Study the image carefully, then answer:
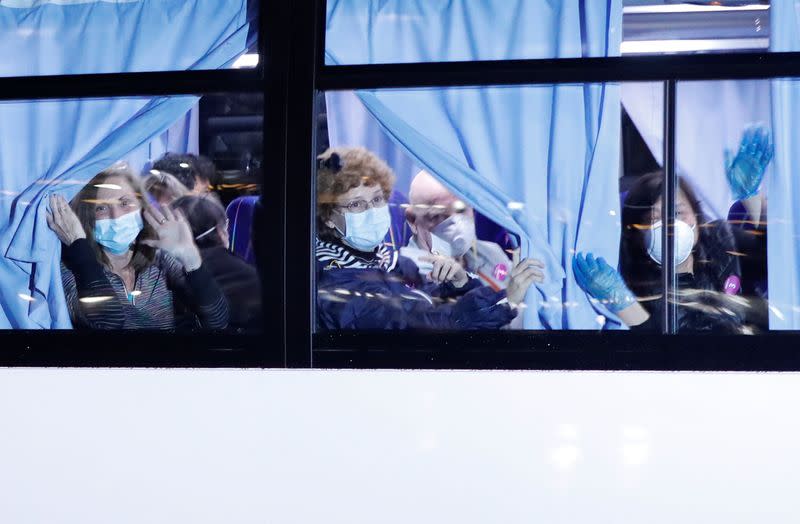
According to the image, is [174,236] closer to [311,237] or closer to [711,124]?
[311,237]

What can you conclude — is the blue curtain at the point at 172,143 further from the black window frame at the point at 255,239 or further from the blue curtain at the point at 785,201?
the blue curtain at the point at 785,201

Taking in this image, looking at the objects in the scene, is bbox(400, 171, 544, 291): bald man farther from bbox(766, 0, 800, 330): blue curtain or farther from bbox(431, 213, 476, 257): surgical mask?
bbox(766, 0, 800, 330): blue curtain

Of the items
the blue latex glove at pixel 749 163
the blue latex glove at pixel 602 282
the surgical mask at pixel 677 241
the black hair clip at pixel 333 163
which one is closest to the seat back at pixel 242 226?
the black hair clip at pixel 333 163

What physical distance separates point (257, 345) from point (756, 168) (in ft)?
5.20

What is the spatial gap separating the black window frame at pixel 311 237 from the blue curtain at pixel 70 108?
0.05m

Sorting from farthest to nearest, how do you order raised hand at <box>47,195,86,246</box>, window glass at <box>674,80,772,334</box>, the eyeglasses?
raised hand at <box>47,195,86,246</box> < the eyeglasses < window glass at <box>674,80,772,334</box>

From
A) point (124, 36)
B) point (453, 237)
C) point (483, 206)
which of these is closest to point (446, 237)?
point (453, 237)

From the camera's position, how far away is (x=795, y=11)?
2641 mm

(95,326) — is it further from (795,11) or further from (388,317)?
(795,11)

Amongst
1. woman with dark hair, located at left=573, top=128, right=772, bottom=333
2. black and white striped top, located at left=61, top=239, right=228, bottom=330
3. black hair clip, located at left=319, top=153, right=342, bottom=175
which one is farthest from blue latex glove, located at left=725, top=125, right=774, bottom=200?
black and white striped top, located at left=61, top=239, right=228, bottom=330

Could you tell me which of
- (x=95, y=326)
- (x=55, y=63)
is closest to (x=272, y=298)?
(x=95, y=326)

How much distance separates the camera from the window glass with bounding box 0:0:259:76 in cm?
275

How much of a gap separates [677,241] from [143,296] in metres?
1.64

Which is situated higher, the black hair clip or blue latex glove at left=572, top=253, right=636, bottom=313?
the black hair clip
